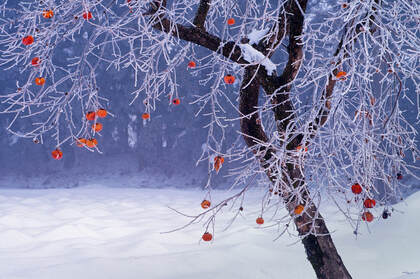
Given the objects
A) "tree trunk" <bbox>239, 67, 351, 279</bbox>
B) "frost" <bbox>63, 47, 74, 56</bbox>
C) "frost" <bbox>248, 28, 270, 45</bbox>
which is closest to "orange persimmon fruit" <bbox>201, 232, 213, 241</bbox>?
"tree trunk" <bbox>239, 67, 351, 279</bbox>

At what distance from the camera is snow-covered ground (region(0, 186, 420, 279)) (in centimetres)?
381

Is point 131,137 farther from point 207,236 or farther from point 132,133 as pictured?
point 207,236

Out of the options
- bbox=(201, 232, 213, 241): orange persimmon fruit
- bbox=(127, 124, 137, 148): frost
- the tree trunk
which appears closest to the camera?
bbox=(201, 232, 213, 241): orange persimmon fruit

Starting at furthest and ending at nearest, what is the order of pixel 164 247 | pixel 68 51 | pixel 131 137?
1. pixel 68 51
2. pixel 131 137
3. pixel 164 247

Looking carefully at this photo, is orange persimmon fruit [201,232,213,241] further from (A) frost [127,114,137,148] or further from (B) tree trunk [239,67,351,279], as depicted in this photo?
(A) frost [127,114,137,148]

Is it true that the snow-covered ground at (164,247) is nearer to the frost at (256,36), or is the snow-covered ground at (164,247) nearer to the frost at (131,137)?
the frost at (256,36)

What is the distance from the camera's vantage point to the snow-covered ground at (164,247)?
3812mm

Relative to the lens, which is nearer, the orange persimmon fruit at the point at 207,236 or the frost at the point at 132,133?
the orange persimmon fruit at the point at 207,236

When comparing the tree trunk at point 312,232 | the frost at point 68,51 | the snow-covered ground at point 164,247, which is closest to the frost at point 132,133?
the frost at point 68,51

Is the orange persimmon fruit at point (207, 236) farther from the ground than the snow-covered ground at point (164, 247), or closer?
farther from the ground

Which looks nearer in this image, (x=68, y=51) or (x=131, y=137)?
(x=131, y=137)

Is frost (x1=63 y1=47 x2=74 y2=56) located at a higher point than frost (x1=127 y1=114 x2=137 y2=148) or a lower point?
higher

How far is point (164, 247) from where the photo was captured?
16.3 ft

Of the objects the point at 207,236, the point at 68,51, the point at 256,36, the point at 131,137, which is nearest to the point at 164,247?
the point at 207,236
